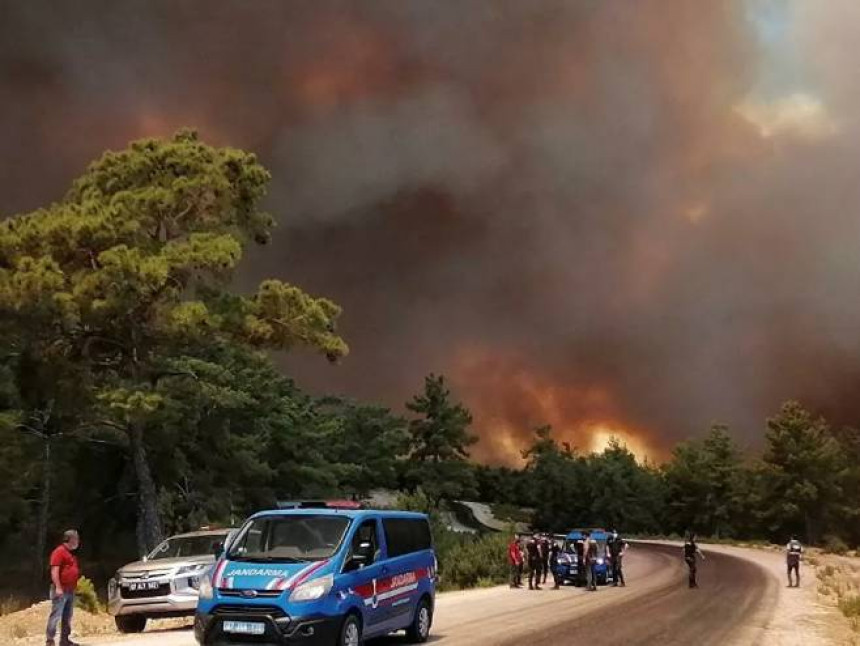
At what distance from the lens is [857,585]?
37031 millimetres

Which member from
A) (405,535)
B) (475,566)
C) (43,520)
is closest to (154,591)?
(405,535)

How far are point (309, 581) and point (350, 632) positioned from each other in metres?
1.14

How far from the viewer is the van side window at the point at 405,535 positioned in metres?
14.7

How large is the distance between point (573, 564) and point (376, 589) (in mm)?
21456

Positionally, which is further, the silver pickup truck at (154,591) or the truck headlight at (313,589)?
the silver pickup truck at (154,591)

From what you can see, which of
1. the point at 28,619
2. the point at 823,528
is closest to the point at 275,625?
the point at 28,619

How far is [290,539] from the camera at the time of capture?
13.4 metres

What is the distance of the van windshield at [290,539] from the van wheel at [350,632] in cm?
97

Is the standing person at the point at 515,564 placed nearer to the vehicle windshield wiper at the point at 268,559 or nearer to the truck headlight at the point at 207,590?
the vehicle windshield wiper at the point at 268,559

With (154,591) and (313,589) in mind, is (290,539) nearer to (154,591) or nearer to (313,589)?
(313,589)

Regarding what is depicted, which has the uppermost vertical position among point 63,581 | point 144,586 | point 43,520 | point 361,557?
point 43,520

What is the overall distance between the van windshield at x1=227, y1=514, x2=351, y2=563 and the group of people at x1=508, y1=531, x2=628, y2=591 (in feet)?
64.4

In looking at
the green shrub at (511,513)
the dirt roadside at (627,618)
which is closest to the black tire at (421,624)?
the dirt roadside at (627,618)

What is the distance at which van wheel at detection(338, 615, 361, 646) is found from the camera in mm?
12523
